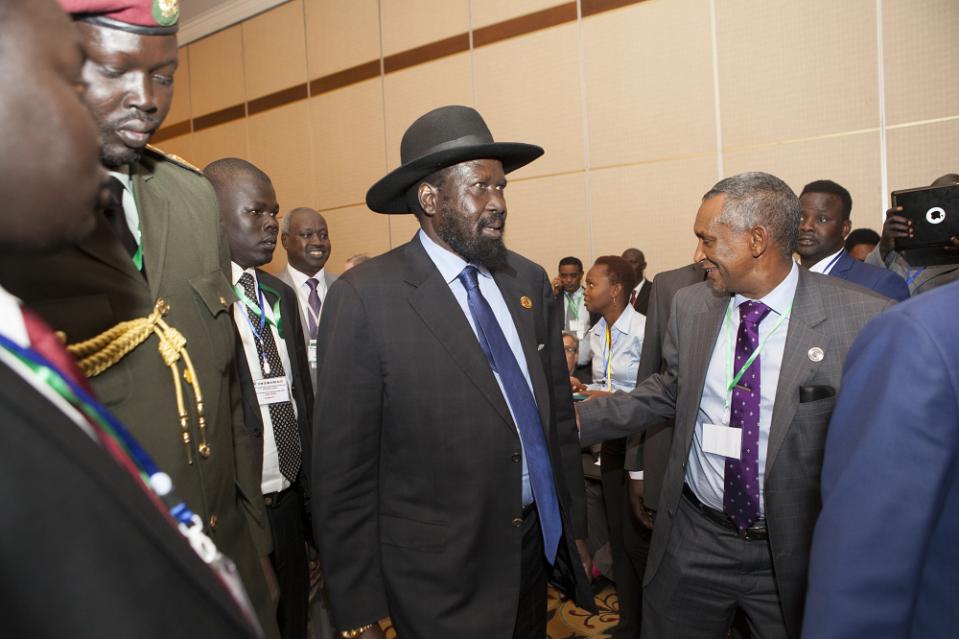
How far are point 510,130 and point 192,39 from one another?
625 centimetres

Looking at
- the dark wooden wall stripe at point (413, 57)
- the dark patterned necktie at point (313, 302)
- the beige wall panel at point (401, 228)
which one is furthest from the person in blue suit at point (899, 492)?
the beige wall panel at point (401, 228)

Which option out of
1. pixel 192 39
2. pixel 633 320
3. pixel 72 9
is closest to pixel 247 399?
pixel 72 9

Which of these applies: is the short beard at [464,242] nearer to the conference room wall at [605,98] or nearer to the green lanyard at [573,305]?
the conference room wall at [605,98]

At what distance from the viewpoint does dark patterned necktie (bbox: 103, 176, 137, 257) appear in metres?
1.16

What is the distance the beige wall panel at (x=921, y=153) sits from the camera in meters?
5.05

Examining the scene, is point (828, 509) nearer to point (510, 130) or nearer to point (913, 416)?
point (913, 416)

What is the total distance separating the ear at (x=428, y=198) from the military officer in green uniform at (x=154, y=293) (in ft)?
2.63

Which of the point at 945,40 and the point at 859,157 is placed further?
the point at 859,157

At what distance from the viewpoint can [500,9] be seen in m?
7.17

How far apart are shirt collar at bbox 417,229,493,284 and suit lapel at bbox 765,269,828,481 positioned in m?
1.04

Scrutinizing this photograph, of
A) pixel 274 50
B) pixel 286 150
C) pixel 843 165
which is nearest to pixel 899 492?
pixel 843 165

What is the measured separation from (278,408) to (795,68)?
5.27m

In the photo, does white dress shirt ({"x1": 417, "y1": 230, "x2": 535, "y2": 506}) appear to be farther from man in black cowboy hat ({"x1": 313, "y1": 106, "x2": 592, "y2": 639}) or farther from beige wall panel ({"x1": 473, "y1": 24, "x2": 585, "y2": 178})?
beige wall panel ({"x1": 473, "y1": 24, "x2": 585, "y2": 178})

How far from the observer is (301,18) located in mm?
8883
